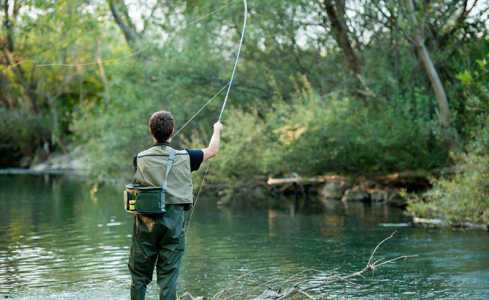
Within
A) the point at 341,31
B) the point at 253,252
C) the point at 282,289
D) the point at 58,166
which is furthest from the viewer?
the point at 58,166

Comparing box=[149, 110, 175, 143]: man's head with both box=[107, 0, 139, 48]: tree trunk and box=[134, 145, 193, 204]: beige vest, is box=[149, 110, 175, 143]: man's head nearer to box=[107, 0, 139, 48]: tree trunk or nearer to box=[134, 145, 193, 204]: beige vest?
box=[134, 145, 193, 204]: beige vest

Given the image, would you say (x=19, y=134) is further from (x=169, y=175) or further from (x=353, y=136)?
(x=169, y=175)

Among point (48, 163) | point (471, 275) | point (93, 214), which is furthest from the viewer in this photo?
point (48, 163)

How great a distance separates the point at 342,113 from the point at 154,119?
15.2m

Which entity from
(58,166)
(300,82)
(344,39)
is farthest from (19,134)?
(344,39)

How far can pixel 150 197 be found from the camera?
7.04m

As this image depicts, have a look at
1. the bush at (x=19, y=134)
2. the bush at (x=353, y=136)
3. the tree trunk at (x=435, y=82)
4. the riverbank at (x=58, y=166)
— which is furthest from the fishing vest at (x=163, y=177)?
the bush at (x=19, y=134)

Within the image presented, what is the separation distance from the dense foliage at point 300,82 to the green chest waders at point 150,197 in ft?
32.8

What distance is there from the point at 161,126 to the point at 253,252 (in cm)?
670

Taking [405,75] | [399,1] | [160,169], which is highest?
[399,1]

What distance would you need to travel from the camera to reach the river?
1027cm

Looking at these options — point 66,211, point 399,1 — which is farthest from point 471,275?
point 66,211

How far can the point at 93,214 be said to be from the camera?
68.6 ft

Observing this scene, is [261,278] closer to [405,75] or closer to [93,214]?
[93,214]
